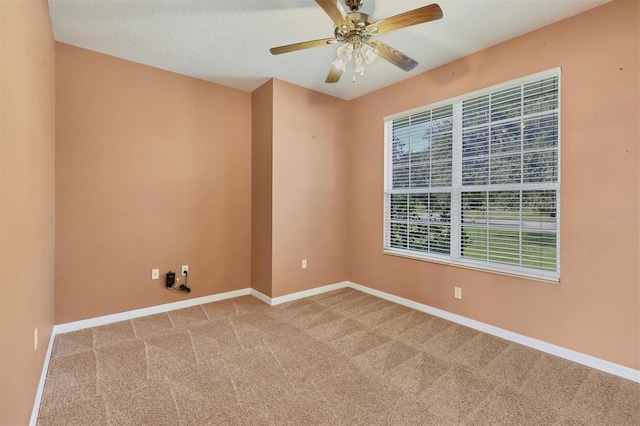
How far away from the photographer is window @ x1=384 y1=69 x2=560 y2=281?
2.51m

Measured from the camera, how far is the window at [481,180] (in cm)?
251

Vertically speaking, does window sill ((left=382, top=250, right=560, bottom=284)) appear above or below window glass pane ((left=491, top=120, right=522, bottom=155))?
below

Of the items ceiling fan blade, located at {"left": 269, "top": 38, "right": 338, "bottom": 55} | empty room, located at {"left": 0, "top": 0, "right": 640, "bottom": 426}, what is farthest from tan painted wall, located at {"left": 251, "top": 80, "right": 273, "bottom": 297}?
ceiling fan blade, located at {"left": 269, "top": 38, "right": 338, "bottom": 55}

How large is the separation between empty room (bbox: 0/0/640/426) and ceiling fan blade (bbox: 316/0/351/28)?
31 millimetres

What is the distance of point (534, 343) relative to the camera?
252cm

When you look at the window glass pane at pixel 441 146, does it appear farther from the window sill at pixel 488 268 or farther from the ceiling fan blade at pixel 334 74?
the ceiling fan blade at pixel 334 74

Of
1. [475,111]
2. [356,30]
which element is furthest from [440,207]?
[356,30]

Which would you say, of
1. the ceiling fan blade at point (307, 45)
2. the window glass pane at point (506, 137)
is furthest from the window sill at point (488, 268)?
the ceiling fan blade at point (307, 45)

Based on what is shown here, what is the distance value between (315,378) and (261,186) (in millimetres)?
2326

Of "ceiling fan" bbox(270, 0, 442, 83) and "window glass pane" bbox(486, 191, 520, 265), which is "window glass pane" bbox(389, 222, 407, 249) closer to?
"window glass pane" bbox(486, 191, 520, 265)

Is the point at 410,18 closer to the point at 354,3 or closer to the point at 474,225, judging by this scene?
the point at 354,3

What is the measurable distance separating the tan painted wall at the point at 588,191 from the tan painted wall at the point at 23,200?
3.30 meters

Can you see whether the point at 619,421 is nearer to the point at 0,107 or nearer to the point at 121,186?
the point at 0,107

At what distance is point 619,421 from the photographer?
171 cm
